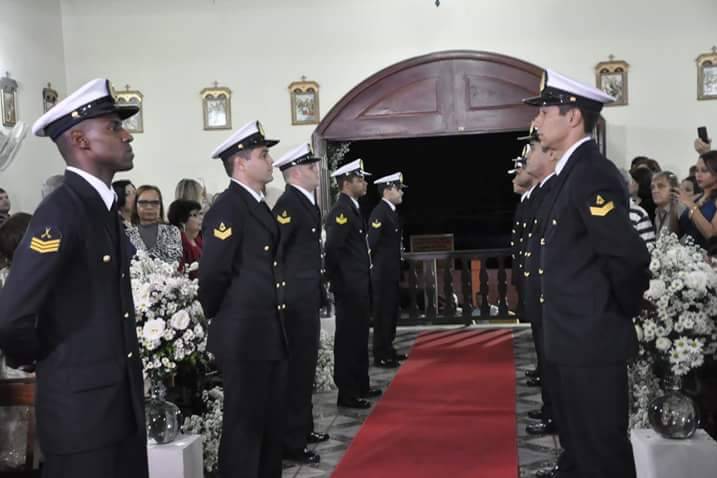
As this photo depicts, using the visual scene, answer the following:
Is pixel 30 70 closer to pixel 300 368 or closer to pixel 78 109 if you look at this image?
pixel 300 368

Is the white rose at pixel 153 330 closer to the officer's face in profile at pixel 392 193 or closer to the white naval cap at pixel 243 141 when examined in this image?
the white naval cap at pixel 243 141

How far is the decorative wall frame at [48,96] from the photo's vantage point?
9297mm

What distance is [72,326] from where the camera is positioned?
81.9 inches

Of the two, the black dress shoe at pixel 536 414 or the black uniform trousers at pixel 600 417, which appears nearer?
the black uniform trousers at pixel 600 417


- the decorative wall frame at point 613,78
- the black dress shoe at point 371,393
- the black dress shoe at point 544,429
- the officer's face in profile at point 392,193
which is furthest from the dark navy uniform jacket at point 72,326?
the decorative wall frame at point 613,78

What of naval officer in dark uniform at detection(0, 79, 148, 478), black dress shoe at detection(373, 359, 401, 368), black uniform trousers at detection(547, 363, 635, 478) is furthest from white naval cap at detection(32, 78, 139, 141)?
black dress shoe at detection(373, 359, 401, 368)

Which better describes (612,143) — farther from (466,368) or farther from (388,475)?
(388,475)

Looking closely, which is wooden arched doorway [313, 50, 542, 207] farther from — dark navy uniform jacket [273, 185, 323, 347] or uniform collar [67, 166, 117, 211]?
uniform collar [67, 166, 117, 211]

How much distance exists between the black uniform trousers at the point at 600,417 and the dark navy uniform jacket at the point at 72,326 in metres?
1.49

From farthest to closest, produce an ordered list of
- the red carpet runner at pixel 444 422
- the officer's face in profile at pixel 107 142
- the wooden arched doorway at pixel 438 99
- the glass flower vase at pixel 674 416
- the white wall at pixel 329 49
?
the white wall at pixel 329 49, the wooden arched doorway at pixel 438 99, the red carpet runner at pixel 444 422, the glass flower vase at pixel 674 416, the officer's face in profile at pixel 107 142

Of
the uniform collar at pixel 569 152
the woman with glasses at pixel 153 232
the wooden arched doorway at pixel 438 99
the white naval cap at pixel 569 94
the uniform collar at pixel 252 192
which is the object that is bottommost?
the woman with glasses at pixel 153 232

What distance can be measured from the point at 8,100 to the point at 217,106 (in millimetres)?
2451

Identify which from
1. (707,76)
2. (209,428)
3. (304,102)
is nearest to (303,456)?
(209,428)

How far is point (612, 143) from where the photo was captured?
29.7ft
